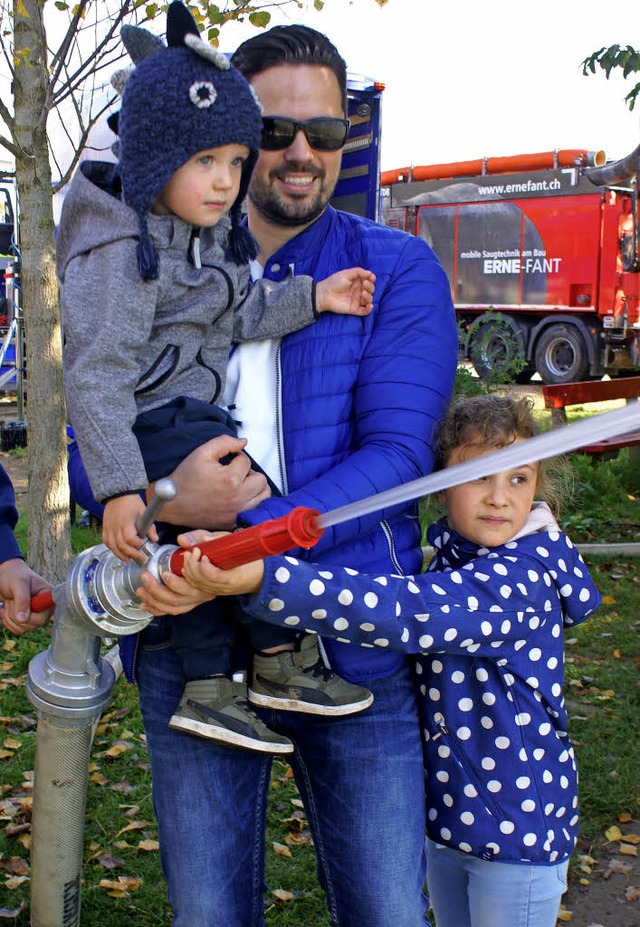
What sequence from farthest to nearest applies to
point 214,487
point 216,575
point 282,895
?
point 282,895, point 214,487, point 216,575

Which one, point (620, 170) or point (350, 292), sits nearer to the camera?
point (350, 292)

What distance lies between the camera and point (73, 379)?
2.00 metres

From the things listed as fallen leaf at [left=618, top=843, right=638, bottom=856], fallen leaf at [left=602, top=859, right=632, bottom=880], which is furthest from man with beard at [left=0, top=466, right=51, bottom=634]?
fallen leaf at [left=618, top=843, right=638, bottom=856]

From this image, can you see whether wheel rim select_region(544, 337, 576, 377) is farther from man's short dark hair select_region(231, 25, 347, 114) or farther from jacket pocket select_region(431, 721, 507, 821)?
jacket pocket select_region(431, 721, 507, 821)

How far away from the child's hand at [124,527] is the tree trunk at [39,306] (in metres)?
3.69

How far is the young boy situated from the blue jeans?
0.10m

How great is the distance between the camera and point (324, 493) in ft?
6.28

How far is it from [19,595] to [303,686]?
0.67 metres

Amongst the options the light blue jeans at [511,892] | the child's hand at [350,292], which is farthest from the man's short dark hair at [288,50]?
the light blue jeans at [511,892]

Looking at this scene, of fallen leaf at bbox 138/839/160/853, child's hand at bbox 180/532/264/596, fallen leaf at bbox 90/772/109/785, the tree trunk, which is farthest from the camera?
the tree trunk

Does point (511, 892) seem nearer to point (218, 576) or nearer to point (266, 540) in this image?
point (218, 576)

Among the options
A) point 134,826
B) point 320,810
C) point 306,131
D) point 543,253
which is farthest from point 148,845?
point 543,253

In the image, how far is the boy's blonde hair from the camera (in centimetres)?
213

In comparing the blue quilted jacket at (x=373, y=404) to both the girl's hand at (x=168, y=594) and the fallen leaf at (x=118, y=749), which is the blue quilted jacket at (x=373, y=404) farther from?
the fallen leaf at (x=118, y=749)
